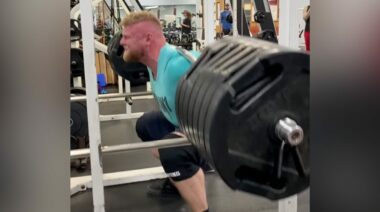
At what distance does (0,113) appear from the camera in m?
0.37

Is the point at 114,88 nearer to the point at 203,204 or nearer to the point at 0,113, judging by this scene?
A: the point at 203,204

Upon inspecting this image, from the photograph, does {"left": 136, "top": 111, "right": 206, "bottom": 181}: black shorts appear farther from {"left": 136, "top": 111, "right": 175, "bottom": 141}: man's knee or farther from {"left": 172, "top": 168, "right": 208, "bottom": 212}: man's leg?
{"left": 136, "top": 111, "right": 175, "bottom": 141}: man's knee

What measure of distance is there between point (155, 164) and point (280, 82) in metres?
2.92

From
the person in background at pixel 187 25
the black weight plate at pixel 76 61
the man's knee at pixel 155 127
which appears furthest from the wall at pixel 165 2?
the man's knee at pixel 155 127

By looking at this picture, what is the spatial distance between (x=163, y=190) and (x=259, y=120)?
236 centimetres

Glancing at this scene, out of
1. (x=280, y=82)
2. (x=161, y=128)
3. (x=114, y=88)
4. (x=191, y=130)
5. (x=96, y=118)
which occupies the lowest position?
(x=114, y=88)

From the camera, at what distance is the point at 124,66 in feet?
9.80

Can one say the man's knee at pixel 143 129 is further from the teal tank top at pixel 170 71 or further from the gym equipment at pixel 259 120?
the gym equipment at pixel 259 120

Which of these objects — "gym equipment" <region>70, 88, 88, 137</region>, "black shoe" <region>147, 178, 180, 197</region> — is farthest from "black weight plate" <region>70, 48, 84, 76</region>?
"black shoe" <region>147, 178, 180, 197</region>

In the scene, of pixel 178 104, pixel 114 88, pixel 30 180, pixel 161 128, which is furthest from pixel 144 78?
pixel 114 88

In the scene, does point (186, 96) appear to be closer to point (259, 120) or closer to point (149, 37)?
point (259, 120)

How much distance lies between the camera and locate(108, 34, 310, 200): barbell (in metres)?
0.72

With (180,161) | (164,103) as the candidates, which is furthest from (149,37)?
(180,161)

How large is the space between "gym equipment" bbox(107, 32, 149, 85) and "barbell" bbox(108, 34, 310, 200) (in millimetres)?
2253
